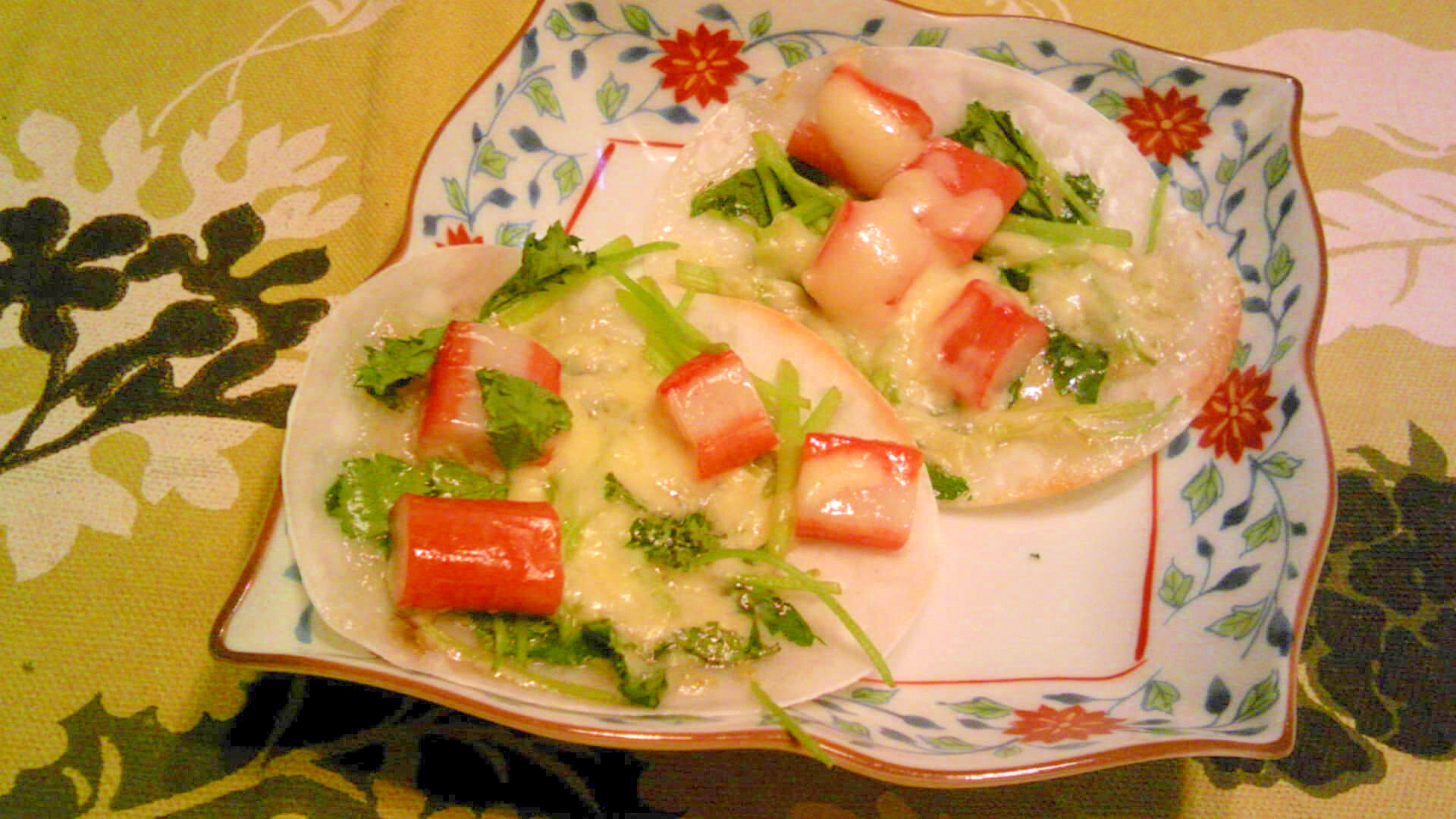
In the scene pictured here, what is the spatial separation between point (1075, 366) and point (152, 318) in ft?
7.48

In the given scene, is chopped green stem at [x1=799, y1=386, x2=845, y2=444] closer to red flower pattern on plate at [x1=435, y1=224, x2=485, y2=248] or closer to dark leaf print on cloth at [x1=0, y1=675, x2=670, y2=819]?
dark leaf print on cloth at [x1=0, y1=675, x2=670, y2=819]

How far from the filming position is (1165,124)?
2328mm

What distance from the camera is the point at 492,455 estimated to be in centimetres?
173

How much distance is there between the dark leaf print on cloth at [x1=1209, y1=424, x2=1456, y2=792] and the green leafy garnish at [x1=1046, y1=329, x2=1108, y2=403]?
2.08 feet

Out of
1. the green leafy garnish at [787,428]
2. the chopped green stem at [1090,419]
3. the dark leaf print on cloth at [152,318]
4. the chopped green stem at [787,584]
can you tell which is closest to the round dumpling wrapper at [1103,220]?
the chopped green stem at [1090,419]

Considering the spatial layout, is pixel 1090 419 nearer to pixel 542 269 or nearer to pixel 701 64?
pixel 542 269

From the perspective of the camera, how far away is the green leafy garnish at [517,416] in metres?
1.64

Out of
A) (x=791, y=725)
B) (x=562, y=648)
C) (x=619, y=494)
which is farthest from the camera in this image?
(x=619, y=494)

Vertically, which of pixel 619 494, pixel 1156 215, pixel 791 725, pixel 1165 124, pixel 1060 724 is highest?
pixel 1165 124

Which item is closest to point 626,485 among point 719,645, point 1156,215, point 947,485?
point 719,645

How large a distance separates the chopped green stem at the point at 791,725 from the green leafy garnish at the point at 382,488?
63cm

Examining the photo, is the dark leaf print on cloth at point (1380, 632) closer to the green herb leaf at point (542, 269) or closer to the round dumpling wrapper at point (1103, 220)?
the round dumpling wrapper at point (1103, 220)

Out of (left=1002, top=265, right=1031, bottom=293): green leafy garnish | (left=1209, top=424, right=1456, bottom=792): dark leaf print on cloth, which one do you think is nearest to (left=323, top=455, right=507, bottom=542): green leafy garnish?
(left=1002, top=265, right=1031, bottom=293): green leafy garnish

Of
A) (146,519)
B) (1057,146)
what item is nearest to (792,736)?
(146,519)
